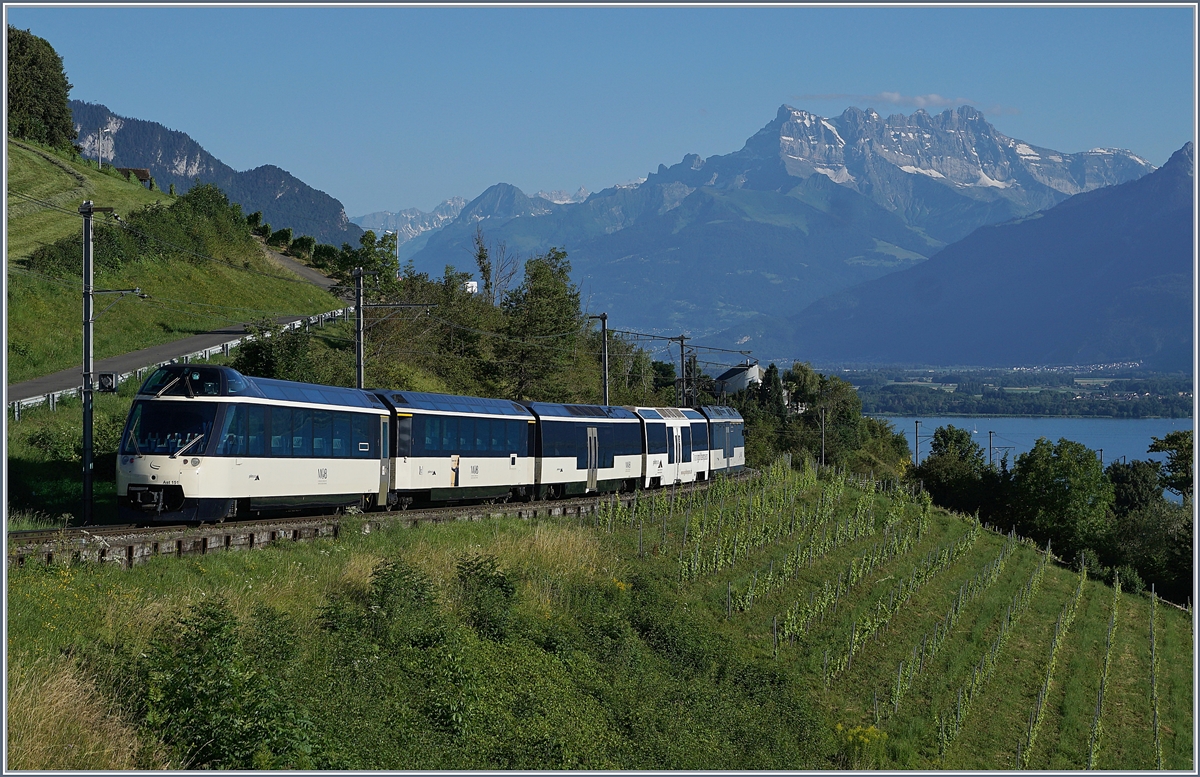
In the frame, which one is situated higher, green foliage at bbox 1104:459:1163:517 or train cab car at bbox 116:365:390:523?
train cab car at bbox 116:365:390:523

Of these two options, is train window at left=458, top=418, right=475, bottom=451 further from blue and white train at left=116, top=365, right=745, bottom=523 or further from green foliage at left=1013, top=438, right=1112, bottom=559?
green foliage at left=1013, top=438, right=1112, bottom=559

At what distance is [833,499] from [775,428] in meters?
62.9

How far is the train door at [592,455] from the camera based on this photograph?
4222cm

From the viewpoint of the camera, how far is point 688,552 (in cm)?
3384

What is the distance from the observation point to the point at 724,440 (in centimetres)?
5716

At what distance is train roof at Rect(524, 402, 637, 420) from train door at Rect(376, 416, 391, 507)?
8.54m

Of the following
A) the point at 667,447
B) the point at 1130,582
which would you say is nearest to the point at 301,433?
the point at 667,447

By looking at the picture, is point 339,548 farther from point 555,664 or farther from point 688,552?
point 688,552

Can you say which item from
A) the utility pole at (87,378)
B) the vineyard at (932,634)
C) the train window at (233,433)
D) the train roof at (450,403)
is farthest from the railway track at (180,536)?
the vineyard at (932,634)

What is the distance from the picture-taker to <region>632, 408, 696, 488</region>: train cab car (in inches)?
1857

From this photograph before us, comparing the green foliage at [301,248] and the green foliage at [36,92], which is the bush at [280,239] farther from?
the green foliage at [36,92]

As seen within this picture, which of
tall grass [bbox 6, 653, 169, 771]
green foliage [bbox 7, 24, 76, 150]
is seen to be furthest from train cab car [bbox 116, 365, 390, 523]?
green foliage [bbox 7, 24, 76, 150]

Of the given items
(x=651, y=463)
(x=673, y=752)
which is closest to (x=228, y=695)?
(x=673, y=752)

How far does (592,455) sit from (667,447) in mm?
7257
